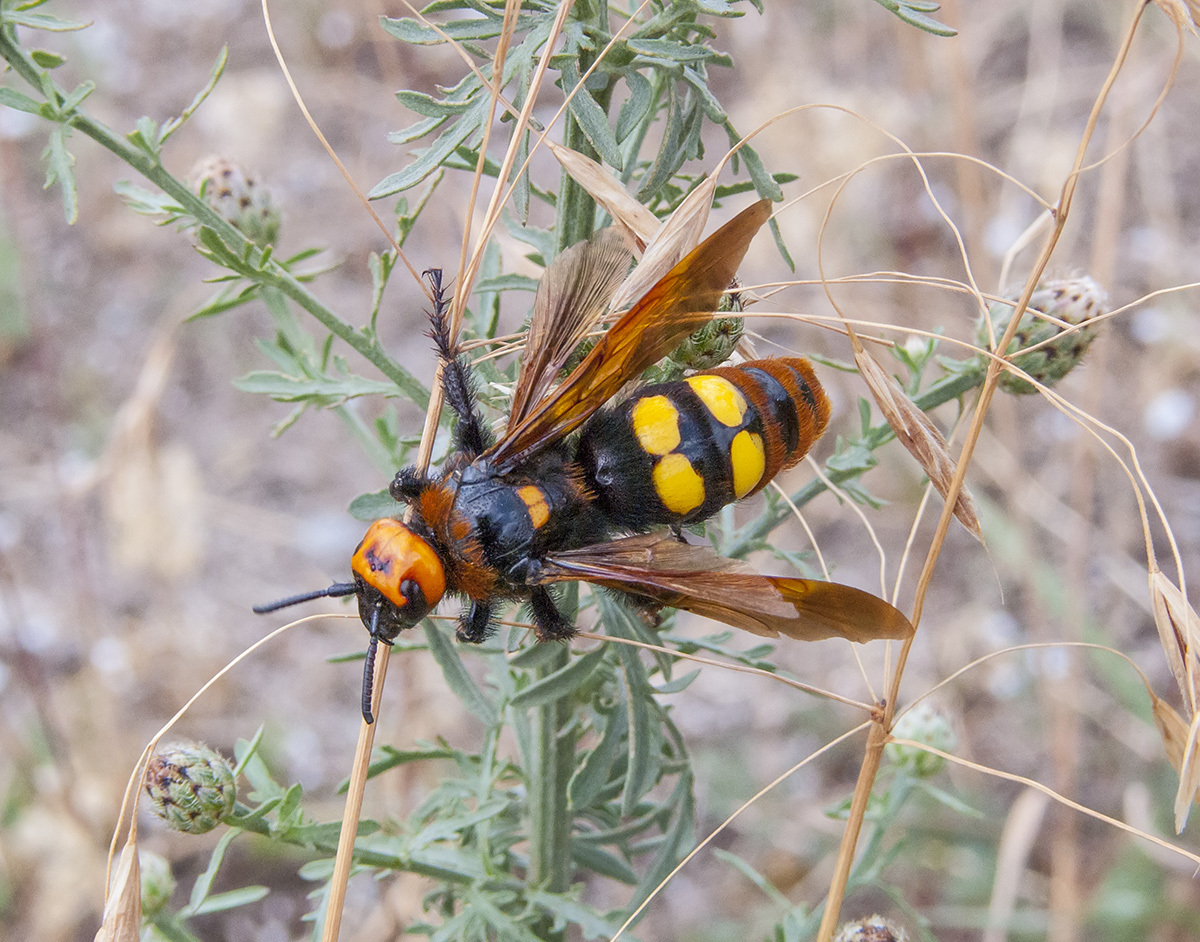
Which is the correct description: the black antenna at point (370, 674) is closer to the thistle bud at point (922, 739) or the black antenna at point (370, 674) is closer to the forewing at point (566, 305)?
the forewing at point (566, 305)

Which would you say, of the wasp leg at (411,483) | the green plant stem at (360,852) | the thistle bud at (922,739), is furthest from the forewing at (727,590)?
the thistle bud at (922,739)

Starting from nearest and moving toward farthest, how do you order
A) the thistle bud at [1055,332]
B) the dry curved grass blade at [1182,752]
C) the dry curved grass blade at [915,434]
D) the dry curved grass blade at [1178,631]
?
the dry curved grass blade at [1182,752]
the dry curved grass blade at [1178,631]
the dry curved grass blade at [915,434]
the thistle bud at [1055,332]

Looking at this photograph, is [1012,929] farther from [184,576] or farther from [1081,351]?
[184,576]

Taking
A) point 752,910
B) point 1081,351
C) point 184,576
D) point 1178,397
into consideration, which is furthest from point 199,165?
point 1178,397

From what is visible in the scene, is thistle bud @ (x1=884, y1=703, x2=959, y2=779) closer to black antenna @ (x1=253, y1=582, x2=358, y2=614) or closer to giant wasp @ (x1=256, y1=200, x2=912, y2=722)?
giant wasp @ (x1=256, y1=200, x2=912, y2=722)

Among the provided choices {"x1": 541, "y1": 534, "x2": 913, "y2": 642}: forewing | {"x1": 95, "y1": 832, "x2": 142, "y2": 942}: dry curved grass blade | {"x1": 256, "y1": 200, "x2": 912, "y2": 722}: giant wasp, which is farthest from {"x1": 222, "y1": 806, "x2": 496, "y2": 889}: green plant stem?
{"x1": 541, "y1": 534, "x2": 913, "y2": 642}: forewing
